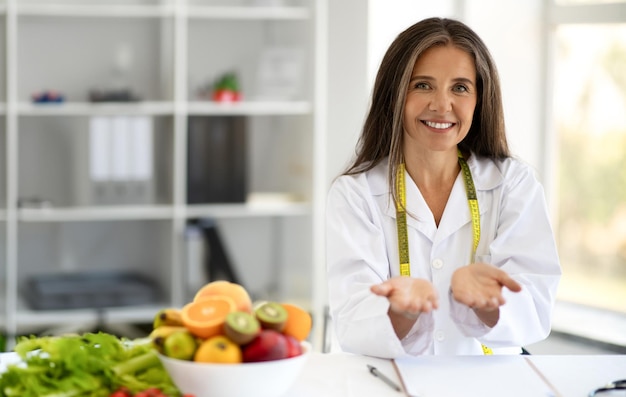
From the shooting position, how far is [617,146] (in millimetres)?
3721

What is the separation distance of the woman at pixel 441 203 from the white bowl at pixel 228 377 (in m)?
0.50

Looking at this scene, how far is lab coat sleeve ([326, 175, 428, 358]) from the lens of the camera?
73.3 inches

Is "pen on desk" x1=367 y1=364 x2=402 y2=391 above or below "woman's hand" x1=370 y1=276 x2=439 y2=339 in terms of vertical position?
below

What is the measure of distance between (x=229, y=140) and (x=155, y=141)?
43 centimetres

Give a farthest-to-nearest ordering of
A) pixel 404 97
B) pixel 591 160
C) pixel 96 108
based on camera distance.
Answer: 1. pixel 96 108
2. pixel 591 160
3. pixel 404 97

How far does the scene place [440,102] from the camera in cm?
212

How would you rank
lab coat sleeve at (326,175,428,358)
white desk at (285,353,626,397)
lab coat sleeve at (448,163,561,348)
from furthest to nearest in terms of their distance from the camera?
lab coat sleeve at (448,163,561,348), lab coat sleeve at (326,175,428,358), white desk at (285,353,626,397)

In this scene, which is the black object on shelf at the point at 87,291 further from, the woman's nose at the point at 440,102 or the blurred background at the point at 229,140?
the woman's nose at the point at 440,102

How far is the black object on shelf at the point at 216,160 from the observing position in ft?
13.4

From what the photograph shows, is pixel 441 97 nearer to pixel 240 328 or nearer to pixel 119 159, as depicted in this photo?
pixel 240 328

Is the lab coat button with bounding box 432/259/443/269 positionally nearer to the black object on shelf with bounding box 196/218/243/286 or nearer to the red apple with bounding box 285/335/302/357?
the red apple with bounding box 285/335/302/357

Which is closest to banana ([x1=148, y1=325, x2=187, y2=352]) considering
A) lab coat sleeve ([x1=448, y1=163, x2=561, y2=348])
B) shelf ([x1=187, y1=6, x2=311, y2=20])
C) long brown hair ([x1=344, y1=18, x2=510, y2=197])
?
lab coat sleeve ([x1=448, y1=163, x2=561, y2=348])

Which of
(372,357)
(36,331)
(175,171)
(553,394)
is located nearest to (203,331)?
(372,357)

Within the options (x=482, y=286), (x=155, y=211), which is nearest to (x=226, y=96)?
(x=155, y=211)
